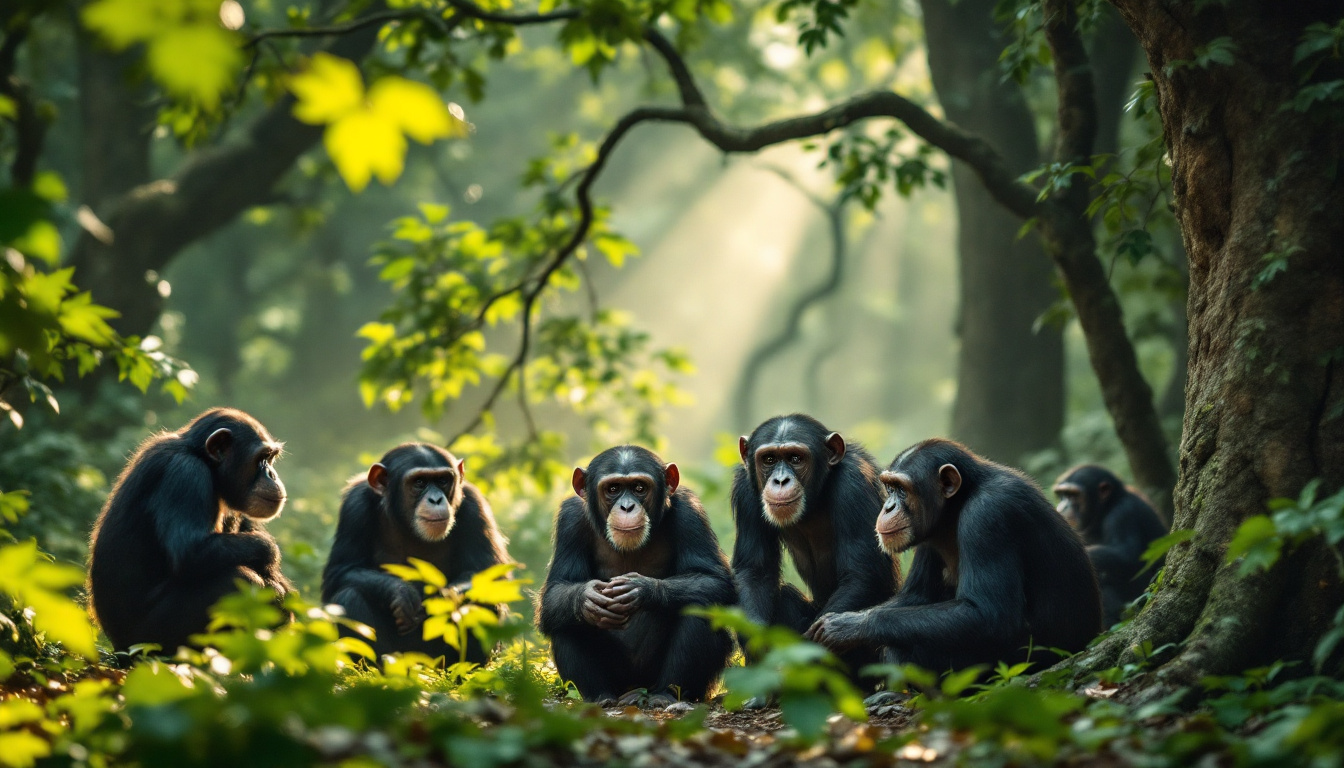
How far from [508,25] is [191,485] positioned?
12.4 ft

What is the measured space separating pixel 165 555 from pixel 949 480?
3.97 metres

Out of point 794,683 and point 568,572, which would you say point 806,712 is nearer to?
point 794,683

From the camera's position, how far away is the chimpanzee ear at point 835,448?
220 inches

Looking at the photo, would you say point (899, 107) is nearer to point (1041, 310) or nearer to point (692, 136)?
point (1041, 310)

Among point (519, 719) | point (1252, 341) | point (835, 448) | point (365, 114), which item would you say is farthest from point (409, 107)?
point (835, 448)

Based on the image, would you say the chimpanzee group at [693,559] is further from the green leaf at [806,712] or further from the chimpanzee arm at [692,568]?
the green leaf at [806,712]

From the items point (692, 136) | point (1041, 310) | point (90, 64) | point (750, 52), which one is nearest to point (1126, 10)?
point (1041, 310)

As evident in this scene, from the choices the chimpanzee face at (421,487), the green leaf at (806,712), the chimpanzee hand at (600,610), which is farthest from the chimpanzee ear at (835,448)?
the green leaf at (806,712)

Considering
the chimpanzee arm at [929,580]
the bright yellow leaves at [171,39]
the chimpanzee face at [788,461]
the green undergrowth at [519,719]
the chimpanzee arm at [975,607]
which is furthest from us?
the chimpanzee face at [788,461]

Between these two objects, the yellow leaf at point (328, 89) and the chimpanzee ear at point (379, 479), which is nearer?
the yellow leaf at point (328, 89)

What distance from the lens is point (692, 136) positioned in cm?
3709

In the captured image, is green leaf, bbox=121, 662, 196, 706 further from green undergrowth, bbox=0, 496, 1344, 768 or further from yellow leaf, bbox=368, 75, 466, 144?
yellow leaf, bbox=368, 75, 466, 144

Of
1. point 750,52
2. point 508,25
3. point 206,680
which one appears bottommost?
point 206,680

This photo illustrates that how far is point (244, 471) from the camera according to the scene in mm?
5617
